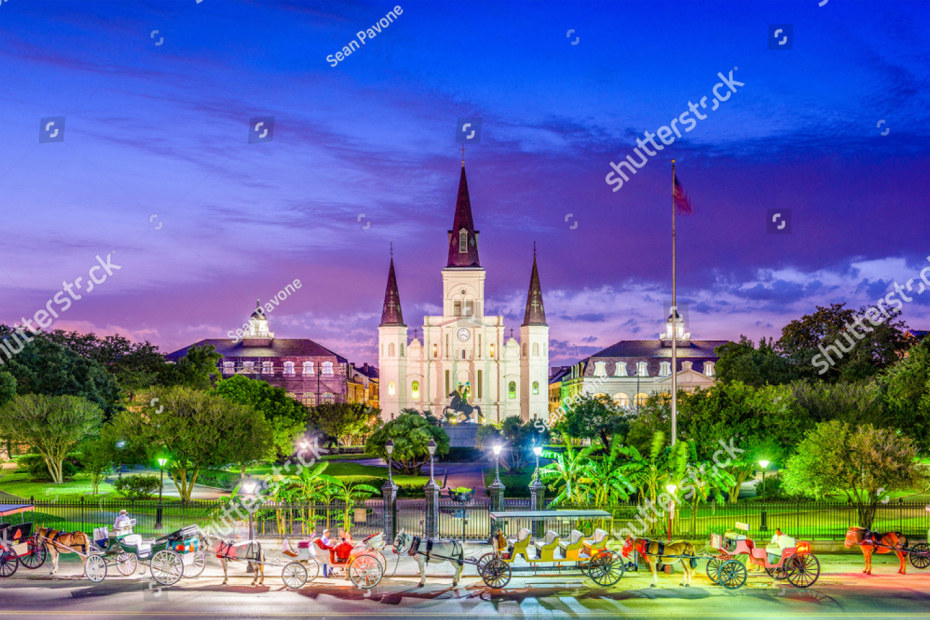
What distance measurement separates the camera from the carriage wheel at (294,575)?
695 inches

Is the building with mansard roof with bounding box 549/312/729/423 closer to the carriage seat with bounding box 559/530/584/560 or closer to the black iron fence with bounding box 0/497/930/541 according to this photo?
the black iron fence with bounding box 0/497/930/541

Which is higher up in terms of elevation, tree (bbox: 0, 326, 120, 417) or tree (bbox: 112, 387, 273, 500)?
tree (bbox: 0, 326, 120, 417)

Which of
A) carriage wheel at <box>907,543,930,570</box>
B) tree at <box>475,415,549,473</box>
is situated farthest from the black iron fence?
tree at <box>475,415,549,473</box>

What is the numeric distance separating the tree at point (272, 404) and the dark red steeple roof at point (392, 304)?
43594 millimetres

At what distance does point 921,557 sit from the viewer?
64.8 feet

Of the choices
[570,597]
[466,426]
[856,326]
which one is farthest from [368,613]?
[466,426]

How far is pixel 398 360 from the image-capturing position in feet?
345

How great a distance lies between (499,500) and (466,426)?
189 feet

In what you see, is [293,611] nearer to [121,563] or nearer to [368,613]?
[368,613]

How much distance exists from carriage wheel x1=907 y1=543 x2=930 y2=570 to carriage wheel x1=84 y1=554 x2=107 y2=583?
19.4 meters

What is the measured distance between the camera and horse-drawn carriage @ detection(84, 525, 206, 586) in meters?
17.8

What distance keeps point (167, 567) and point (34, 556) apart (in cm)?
450

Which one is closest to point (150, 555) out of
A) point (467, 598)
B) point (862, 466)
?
point (467, 598)

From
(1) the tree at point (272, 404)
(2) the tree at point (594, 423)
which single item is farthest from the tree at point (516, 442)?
(1) the tree at point (272, 404)
